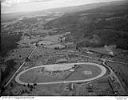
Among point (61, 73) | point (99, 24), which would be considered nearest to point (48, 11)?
point (99, 24)

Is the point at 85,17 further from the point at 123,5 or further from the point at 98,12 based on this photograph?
the point at 123,5

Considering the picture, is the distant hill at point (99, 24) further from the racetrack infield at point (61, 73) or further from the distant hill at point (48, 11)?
the racetrack infield at point (61, 73)

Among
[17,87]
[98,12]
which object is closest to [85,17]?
[98,12]

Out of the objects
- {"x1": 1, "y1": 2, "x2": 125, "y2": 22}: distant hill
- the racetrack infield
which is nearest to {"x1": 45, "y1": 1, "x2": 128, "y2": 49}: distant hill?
{"x1": 1, "y1": 2, "x2": 125, "y2": 22}: distant hill

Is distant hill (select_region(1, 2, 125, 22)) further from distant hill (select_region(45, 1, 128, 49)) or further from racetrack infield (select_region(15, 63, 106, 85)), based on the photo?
racetrack infield (select_region(15, 63, 106, 85))

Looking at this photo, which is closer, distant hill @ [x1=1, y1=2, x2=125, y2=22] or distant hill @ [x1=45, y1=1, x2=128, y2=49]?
distant hill @ [x1=45, y1=1, x2=128, y2=49]

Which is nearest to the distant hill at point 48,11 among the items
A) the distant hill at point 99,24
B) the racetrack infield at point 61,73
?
the distant hill at point 99,24
